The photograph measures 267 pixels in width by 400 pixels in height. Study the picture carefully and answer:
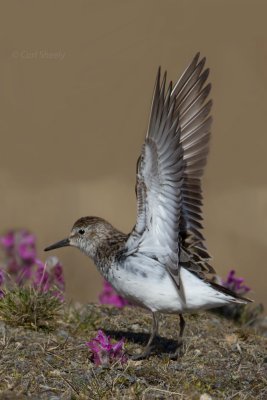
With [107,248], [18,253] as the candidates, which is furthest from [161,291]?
[18,253]

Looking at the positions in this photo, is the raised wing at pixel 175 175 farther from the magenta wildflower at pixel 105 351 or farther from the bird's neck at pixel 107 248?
the magenta wildflower at pixel 105 351

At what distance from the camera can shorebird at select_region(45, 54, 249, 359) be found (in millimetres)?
7750

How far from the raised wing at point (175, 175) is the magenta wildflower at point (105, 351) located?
0.87 meters

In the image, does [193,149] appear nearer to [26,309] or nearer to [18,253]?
[26,309]

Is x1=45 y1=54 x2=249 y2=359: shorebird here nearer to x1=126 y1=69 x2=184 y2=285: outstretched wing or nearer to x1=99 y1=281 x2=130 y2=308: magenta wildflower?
x1=126 y1=69 x2=184 y2=285: outstretched wing

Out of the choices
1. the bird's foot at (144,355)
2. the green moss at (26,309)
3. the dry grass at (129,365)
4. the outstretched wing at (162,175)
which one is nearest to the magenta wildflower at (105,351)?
the dry grass at (129,365)

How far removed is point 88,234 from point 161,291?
143cm

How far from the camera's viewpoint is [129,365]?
7.63 metres

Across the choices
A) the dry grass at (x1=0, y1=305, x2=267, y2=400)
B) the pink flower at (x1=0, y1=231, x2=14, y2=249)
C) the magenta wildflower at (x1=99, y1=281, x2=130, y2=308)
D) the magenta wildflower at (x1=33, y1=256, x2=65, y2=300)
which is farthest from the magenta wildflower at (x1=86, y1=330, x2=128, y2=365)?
the pink flower at (x1=0, y1=231, x2=14, y2=249)

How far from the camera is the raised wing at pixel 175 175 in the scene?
7.74 metres

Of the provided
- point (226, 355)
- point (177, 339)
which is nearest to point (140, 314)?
point (177, 339)

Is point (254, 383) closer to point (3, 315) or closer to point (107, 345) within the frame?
point (107, 345)

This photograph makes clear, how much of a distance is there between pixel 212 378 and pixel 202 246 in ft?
4.31

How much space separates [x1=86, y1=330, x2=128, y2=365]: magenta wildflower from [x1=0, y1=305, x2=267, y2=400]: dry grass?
0.07 meters
